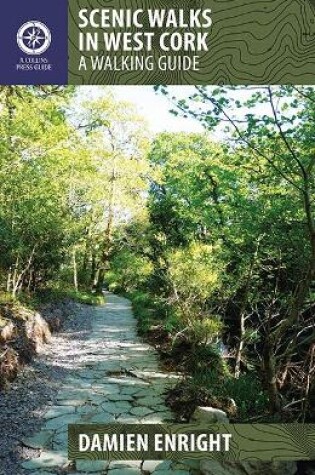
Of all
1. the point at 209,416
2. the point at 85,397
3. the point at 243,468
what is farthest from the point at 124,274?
the point at 243,468

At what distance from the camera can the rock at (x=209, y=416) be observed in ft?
13.3

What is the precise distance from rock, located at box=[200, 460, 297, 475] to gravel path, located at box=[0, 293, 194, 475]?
29 centimetres

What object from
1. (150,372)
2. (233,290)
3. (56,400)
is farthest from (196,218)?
(56,400)

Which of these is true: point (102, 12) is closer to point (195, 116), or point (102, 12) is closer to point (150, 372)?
point (195, 116)

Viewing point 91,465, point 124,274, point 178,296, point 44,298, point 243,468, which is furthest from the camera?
point 124,274

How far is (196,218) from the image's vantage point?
962 cm

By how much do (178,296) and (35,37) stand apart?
17.5 ft

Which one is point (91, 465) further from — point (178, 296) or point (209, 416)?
point (178, 296)

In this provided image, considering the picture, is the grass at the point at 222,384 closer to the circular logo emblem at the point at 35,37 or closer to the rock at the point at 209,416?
the rock at the point at 209,416

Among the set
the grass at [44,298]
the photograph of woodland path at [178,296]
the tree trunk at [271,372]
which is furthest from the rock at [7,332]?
the tree trunk at [271,372]

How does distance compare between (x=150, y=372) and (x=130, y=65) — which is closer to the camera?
(x=130, y=65)

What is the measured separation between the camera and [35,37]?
332cm

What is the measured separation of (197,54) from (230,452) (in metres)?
3.30

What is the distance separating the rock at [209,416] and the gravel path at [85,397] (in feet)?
1.73
